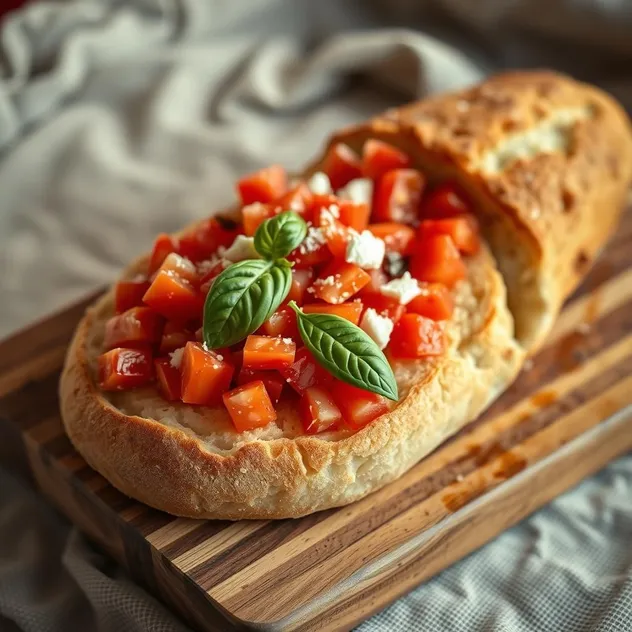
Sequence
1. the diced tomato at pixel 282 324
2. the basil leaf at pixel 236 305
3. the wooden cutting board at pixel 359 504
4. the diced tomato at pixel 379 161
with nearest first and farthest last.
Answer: the wooden cutting board at pixel 359 504, the basil leaf at pixel 236 305, the diced tomato at pixel 282 324, the diced tomato at pixel 379 161

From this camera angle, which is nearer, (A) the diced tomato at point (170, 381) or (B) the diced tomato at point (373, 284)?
(A) the diced tomato at point (170, 381)

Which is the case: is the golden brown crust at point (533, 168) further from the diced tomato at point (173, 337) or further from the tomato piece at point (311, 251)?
the diced tomato at point (173, 337)

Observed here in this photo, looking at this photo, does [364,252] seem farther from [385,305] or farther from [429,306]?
[429,306]

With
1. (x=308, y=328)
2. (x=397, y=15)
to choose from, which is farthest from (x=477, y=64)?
Answer: (x=308, y=328)

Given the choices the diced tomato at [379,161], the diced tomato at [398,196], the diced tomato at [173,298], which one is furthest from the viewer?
the diced tomato at [379,161]

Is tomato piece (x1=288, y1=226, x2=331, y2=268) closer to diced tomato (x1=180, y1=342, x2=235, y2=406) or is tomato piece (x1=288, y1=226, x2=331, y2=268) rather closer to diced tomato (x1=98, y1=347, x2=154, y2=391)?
diced tomato (x1=180, y1=342, x2=235, y2=406)

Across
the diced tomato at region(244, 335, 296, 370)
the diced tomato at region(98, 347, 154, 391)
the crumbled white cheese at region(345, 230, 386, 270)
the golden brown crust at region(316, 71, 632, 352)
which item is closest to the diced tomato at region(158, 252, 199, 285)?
the diced tomato at region(98, 347, 154, 391)

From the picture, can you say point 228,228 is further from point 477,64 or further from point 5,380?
point 477,64

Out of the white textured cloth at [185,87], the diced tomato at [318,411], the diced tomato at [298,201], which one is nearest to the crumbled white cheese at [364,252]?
the diced tomato at [298,201]
